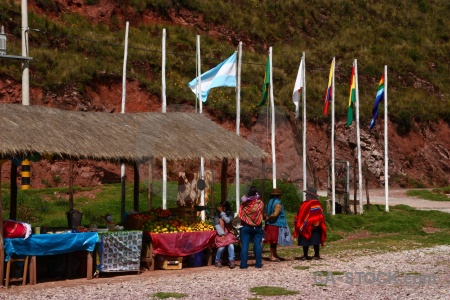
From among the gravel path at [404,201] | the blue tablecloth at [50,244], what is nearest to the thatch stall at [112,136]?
the blue tablecloth at [50,244]

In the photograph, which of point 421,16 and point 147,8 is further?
point 421,16

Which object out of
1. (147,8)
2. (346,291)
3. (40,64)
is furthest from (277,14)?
(346,291)

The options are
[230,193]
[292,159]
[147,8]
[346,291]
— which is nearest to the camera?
[346,291]

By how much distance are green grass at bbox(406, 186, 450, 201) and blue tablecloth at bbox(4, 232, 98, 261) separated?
25659 millimetres

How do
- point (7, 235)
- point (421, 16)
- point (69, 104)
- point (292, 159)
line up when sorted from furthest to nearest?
point (421, 16) < point (292, 159) < point (69, 104) < point (7, 235)

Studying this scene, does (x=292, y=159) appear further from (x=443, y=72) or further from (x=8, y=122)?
(x=8, y=122)

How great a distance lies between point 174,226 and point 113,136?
2228 mm

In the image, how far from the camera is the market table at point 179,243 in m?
15.8

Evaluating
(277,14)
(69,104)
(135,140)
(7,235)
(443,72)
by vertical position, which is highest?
(277,14)

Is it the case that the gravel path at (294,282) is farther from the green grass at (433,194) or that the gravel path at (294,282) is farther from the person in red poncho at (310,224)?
the green grass at (433,194)

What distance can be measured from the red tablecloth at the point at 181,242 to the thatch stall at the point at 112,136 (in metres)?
1.59

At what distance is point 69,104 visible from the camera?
36.0m

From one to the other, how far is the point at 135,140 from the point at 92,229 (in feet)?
6.94

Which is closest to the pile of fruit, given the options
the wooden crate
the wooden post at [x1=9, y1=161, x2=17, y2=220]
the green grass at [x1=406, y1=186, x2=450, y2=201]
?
the wooden crate
